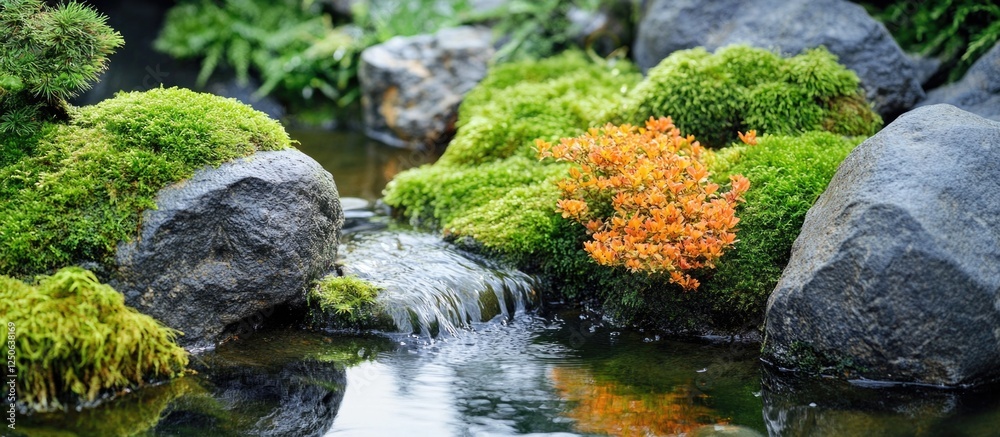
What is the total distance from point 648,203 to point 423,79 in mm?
6216

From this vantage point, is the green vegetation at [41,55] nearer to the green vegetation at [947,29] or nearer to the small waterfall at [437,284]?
the small waterfall at [437,284]

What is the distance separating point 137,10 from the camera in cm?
1505

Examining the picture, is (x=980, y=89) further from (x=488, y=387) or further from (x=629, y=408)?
(x=488, y=387)

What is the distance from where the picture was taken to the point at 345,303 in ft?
18.5

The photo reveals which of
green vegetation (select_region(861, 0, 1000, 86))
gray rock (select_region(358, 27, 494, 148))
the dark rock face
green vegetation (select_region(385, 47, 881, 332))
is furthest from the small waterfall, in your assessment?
green vegetation (select_region(861, 0, 1000, 86))

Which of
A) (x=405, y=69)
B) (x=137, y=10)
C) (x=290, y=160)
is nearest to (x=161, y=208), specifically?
(x=290, y=160)

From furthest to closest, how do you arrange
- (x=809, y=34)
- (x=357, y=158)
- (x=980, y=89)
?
(x=357, y=158) → (x=809, y=34) → (x=980, y=89)

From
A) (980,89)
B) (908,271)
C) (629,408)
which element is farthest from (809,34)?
(629,408)

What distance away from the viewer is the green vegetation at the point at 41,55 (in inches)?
192

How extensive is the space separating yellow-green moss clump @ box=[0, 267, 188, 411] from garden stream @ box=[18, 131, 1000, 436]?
137 millimetres

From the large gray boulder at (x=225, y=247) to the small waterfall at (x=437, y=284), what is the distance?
0.72 m

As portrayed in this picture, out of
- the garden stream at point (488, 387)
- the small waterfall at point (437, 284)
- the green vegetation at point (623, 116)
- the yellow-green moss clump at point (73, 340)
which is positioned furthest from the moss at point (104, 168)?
the green vegetation at point (623, 116)

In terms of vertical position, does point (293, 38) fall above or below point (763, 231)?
above

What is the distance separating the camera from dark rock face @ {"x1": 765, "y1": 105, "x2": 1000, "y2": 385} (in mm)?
4574
